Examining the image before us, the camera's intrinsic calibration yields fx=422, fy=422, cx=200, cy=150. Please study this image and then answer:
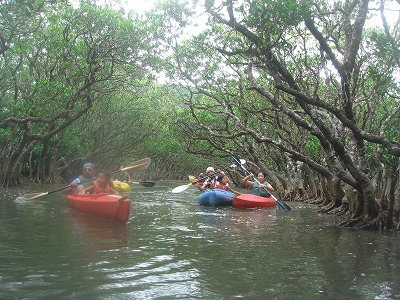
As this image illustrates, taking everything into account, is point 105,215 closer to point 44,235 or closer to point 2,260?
point 44,235

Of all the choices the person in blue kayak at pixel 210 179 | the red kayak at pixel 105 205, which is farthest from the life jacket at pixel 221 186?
the red kayak at pixel 105 205

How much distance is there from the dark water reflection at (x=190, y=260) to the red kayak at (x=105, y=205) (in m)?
0.20

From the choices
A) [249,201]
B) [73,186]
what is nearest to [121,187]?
[73,186]

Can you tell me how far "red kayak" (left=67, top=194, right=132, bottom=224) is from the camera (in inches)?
342

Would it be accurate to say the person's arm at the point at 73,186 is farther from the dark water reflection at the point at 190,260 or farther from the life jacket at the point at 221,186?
A: the life jacket at the point at 221,186

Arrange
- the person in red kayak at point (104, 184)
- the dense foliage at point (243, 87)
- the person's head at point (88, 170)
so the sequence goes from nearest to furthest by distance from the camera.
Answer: the dense foliage at point (243, 87) → the person in red kayak at point (104, 184) → the person's head at point (88, 170)

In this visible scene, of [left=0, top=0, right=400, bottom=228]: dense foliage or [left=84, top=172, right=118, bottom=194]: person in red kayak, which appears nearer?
[left=0, top=0, right=400, bottom=228]: dense foliage

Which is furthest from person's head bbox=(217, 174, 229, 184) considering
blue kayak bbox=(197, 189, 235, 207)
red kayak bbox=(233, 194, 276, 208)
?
red kayak bbox=(233, 194, 276, 208)

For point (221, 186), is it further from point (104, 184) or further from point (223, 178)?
point (104, 184)

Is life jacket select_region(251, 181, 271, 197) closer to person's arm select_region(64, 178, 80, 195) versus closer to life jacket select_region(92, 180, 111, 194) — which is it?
life jacket select_region(92, 180, 111, 194)

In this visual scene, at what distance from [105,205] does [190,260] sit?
13.2 ft

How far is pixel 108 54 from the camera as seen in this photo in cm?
1670

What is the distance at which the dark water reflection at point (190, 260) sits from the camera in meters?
4.29

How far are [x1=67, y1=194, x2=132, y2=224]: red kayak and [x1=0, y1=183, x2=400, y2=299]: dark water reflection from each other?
0.20m
